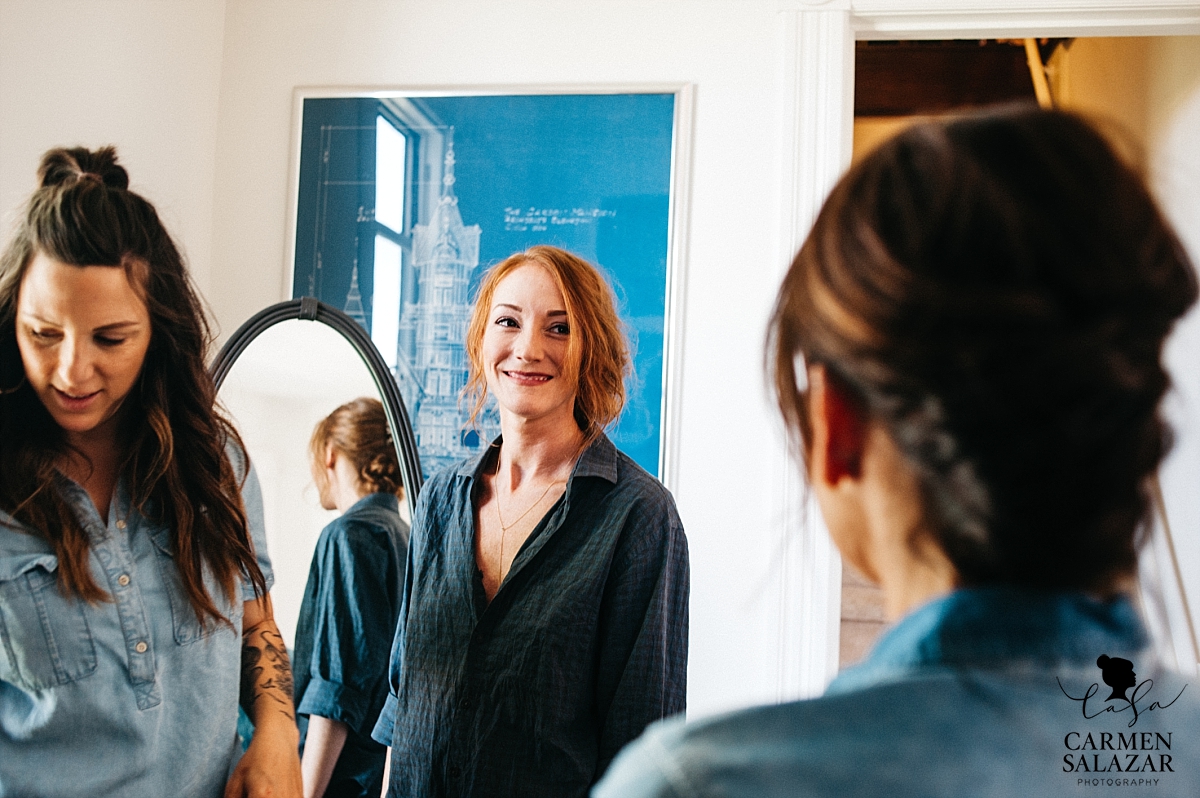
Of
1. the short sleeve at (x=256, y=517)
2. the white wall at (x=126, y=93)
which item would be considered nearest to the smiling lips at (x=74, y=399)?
the short sleeve at (x=256, y=517)

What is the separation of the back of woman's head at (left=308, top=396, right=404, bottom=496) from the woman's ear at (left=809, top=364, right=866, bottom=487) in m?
1.24

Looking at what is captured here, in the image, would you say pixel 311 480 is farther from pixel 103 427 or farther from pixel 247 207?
pixel 247 207

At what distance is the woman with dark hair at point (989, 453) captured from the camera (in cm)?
43

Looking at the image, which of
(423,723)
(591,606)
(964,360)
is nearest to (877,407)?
(964,360)

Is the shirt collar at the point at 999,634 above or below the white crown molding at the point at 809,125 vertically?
below

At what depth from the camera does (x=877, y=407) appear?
1.56 ft

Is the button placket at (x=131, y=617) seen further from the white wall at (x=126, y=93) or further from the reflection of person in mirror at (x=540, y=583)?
the white wall at (x=126, y=93)

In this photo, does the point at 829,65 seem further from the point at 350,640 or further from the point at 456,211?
the point at 350,640

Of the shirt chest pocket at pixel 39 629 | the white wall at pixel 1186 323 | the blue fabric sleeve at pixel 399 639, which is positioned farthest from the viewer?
the white wall at pixel 1186 323

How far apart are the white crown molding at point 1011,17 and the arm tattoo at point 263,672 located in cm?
168

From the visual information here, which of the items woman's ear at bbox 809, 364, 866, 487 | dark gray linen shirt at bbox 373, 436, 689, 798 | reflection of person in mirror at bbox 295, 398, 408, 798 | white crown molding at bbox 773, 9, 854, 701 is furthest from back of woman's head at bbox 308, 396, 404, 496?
woman's ear at bbox 809, 364, 866, 487

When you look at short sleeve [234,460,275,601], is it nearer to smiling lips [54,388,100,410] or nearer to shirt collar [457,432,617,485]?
smiling lips [54,388,100,410]

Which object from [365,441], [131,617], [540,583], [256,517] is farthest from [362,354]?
[131,617]

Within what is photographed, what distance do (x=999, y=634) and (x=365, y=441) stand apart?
134 centimetres
